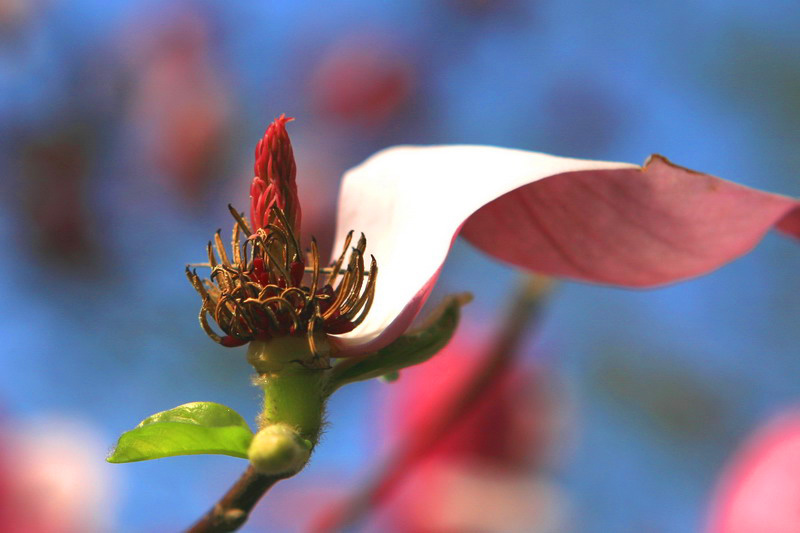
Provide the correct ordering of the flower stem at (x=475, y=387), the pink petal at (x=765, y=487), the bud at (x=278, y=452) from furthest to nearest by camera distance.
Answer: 1. the flower stem at (x=475, y=387)
2. the pink petal at (x=765, y=487)
3. the bud at (x=278, y=452)

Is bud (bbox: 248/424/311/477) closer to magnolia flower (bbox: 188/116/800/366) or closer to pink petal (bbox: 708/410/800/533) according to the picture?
magnolia flower (bbox: 188/116/800/366)

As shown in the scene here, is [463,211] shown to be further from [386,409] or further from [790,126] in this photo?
[790,126]

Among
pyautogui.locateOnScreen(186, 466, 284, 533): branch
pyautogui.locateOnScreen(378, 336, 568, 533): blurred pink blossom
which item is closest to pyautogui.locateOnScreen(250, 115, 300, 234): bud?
pyautogui.locateOnScreen(186, 466, 284, 533): branch

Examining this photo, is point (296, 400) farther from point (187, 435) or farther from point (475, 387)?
point (475, 387)

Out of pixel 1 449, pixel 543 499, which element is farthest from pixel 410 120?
pixel 1 449

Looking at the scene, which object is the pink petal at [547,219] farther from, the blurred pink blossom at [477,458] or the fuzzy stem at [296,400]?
the blurred pink blossom at [477,458]

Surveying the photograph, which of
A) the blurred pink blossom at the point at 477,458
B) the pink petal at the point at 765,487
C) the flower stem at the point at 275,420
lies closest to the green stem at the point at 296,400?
the flower stem at the point at 275,420
